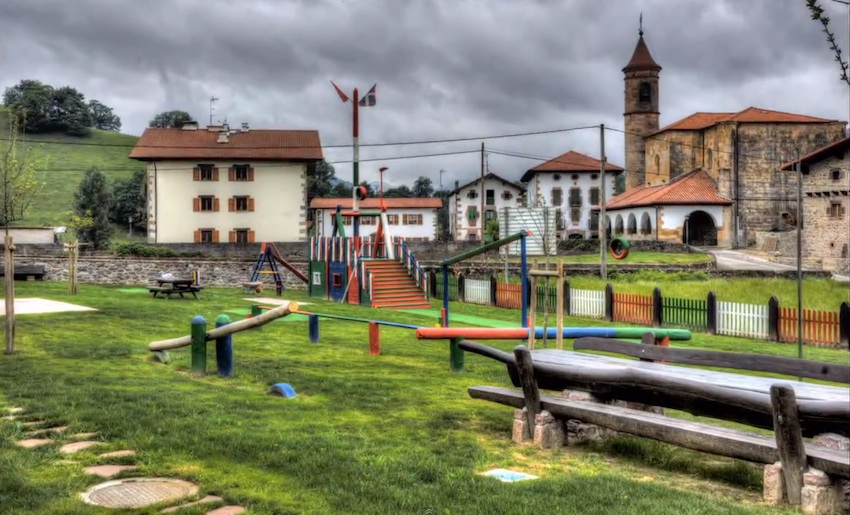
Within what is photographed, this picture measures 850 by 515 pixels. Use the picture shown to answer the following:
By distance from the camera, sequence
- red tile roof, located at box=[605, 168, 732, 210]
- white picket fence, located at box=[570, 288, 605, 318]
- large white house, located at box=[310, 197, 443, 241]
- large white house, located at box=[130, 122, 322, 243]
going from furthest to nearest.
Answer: large white house, located at box=[310, 197, 443, 241] < red tile roof, located at box=[605, 168, 732, 210] < large white house, located at box=[130, 122, 322, 243] < white picket fence, located at box=[570, 288, 605, 318]

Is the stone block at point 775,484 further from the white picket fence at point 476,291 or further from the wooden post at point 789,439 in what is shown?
the white picket fence at point 476,291

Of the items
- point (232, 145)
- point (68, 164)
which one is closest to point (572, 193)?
point (232, 145)

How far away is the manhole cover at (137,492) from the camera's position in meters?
A: 5.17

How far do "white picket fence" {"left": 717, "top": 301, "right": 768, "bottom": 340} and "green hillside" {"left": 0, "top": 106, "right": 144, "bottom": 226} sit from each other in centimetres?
6786

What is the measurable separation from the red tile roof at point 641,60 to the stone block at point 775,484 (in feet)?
244

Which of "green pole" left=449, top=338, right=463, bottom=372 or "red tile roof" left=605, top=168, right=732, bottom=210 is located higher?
"red tile roof" left=605, top=168, right=732, bottom=210

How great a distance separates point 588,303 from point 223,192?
2889 cm

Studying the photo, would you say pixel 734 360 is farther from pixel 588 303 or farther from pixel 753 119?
pixel 753 119

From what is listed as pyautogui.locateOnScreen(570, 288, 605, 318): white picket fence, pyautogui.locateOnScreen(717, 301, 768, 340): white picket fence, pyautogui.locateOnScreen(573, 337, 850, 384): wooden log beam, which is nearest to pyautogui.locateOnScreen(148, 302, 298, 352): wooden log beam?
pyautogui.locateOnScreen(573, 337, 850, 384): wooden log beam

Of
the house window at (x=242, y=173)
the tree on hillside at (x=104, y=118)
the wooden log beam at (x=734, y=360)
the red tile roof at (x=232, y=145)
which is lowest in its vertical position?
the wooden log beam at (x=734, y=360)

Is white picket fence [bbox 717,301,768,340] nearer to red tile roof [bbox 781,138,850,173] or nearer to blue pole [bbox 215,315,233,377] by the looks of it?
blue pole [bbox 215,315,233,377]

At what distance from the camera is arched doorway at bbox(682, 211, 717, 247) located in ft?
195

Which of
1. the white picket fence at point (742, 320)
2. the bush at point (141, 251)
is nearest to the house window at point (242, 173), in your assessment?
the bush at point (141, 251)

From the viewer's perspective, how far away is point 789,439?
505 cm
